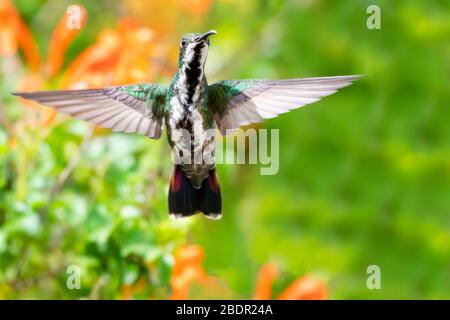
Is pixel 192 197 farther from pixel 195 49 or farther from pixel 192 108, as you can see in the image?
pixel 195 49

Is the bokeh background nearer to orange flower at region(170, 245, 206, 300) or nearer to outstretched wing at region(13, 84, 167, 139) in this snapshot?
orange flower at region(170, 245, 206, 300)

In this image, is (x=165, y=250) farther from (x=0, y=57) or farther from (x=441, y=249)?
(x=441, y=249)

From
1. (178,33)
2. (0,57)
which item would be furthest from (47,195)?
(178,33)

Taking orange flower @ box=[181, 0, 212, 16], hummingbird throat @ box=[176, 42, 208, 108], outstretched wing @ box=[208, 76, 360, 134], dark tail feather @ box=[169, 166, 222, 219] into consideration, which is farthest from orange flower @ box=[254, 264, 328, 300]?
orange flower @ box=[181, 0, 212, 16]

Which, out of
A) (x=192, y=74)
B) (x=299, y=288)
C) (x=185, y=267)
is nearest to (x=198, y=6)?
(x=299, y=288)

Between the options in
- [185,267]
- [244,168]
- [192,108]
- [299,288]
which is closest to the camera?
[192,108]

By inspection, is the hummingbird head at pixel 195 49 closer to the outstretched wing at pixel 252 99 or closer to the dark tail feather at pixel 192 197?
the outstretched wing at pixel 252 99
